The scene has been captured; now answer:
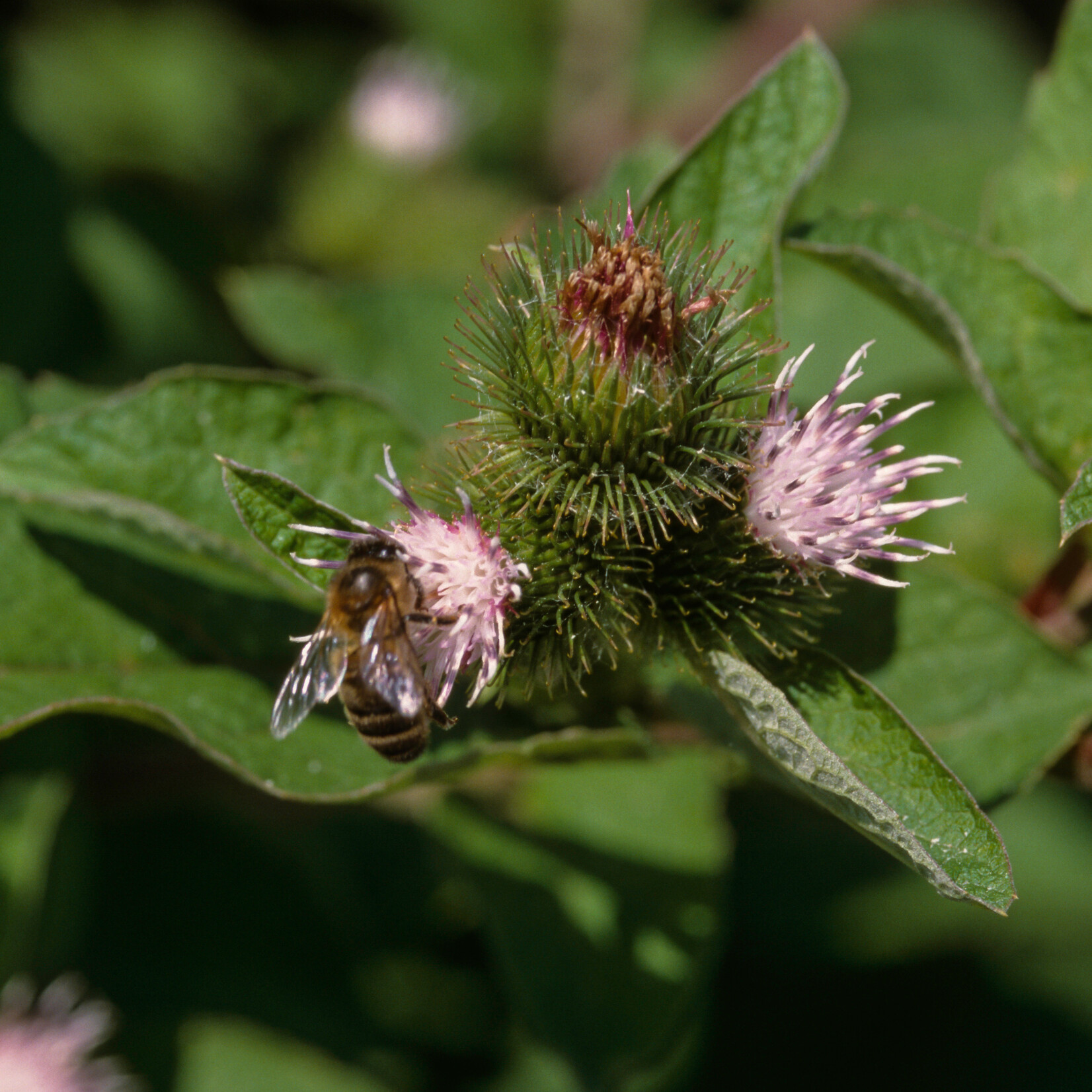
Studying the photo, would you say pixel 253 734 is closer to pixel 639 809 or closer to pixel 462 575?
pixel 462 575

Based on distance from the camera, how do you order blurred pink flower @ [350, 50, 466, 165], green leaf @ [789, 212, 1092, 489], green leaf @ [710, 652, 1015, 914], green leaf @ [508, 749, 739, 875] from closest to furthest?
green leaf @ [710, 652, 1015, 914] < green leaf @ [789, 212, 1092, 489] < green leaf @ [508, 749, 739, 875] < blurred pink flower @ [350, 50, 466, 165]

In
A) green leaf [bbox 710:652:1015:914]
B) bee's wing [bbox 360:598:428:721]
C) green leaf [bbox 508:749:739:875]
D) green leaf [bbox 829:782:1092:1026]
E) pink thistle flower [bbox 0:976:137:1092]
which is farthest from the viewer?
green leaf [bbox 829:782:1092:1026]

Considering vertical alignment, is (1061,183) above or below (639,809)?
above

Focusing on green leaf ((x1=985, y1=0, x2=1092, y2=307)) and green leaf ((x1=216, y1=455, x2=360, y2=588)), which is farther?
green leaf ((x1=985, y1=0, x2=1092, y2=307))

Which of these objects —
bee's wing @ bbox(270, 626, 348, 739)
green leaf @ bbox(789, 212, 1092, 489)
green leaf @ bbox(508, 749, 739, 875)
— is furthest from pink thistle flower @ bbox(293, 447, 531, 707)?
green leaf @ bbox(508, 749, 739, 875)

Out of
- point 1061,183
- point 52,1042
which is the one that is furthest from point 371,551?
point 52,1042

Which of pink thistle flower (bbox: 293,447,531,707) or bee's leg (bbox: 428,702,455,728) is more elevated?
pink thistle flower (bbox: 293,447,531,707)

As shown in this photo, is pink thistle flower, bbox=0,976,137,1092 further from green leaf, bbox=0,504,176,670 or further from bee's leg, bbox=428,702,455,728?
bee's leg, bbox=428,702,455,728
